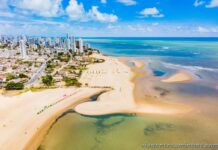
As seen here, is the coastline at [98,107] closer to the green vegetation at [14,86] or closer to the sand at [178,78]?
the green vegetation at [14,86]

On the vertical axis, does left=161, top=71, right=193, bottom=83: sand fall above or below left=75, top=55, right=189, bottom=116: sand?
above

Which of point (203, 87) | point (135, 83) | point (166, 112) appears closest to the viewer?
point (166, 112)

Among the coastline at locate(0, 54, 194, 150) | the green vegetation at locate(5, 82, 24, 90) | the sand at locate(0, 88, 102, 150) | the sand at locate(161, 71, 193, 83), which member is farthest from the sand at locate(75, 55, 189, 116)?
the green vegetation at locate(5, 82, 24, 90)

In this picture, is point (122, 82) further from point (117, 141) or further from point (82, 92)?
point (117, 141)

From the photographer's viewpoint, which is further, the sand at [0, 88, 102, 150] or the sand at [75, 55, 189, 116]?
the sand at [75, 55, 189, 116]

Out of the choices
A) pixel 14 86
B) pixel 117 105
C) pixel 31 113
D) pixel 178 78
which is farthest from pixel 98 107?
pixel 178 78

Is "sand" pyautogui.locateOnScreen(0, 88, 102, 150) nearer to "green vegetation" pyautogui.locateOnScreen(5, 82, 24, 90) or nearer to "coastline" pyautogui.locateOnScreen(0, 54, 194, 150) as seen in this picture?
"coastline" pyautogui.locateOnScreen(0, 54, 194, 150)

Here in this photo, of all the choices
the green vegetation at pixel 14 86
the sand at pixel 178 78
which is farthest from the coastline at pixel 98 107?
the sand at pixel 178 78

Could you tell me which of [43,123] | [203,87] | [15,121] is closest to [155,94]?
[203,87]
